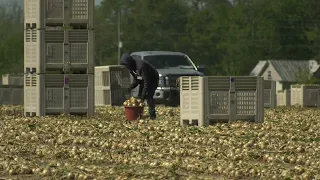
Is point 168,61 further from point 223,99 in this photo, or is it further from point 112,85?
point 223,99

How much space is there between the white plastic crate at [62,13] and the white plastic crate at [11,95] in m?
15.1

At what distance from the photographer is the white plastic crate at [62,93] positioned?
26266mm

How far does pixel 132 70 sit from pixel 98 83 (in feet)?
47.2

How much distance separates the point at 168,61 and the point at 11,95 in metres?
6.40

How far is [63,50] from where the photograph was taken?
87.4ft

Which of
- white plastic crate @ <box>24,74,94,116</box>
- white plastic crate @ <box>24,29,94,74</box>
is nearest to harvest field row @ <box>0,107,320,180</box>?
white plastic crate @ <box>24,74,94,116</box>

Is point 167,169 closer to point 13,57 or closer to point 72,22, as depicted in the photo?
point 72,22

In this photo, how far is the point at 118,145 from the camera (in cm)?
1727

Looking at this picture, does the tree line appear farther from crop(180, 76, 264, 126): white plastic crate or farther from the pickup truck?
crop(180, 76, 264, 126): white plastic crate

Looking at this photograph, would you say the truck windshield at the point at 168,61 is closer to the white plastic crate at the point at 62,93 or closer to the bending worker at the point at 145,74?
the white plastic crate at the point at 62,93

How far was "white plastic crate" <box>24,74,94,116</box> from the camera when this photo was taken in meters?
26.3

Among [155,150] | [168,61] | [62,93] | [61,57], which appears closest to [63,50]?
[61,57]

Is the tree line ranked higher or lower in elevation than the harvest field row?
Answer: higher

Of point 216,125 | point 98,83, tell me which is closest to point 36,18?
point 216,125
